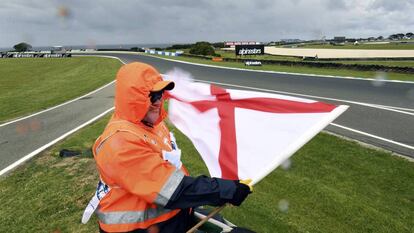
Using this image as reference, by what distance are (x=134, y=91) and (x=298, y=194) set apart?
143 inches

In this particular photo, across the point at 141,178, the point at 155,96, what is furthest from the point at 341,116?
the point at 141,178

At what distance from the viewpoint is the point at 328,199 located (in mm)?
5152

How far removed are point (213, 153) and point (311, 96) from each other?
11.9 m

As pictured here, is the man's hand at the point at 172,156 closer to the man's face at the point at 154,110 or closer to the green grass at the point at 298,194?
the man's face at the point at 154,110

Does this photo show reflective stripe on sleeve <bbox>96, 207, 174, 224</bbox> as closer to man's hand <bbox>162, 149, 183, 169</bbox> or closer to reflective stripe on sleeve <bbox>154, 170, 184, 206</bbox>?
reflective stripe on sleeve <bbox>154, 170, 184, 206</bbox>

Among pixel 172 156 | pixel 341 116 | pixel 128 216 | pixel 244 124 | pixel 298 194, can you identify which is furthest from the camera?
pixel 341 116

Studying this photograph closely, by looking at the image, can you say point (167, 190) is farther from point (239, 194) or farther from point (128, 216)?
point (239, 194)

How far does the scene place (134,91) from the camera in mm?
2617

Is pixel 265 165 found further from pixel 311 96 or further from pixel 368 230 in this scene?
pixel 311 96

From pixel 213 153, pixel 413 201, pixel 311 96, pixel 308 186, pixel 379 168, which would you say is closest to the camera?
pixel 213 153

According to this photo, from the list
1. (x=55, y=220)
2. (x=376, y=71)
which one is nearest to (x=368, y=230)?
(x=55, y=220)

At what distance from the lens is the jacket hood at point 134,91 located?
2623mm

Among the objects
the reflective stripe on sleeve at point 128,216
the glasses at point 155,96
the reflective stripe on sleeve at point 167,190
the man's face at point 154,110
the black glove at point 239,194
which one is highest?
the glasses at point 155,96

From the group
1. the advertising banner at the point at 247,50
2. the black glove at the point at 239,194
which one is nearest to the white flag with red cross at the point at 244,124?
the black glove at the point at 239,194
